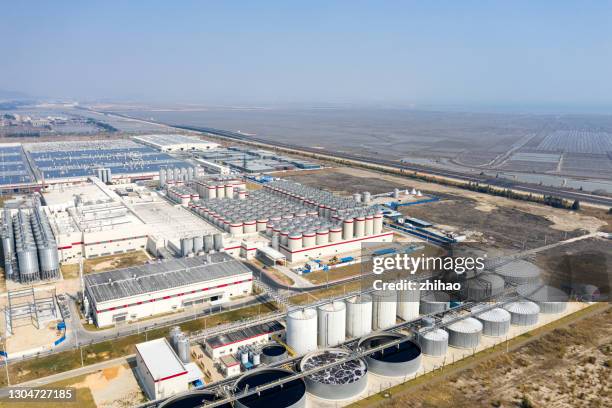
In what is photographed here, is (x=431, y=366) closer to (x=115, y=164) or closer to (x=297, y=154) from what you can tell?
(x=115, y=164)

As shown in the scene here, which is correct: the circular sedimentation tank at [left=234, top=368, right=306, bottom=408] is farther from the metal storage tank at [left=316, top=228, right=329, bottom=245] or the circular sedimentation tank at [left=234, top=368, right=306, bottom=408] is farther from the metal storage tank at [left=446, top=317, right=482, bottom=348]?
the metal storage tank at [left=316, top=228, right=329, bottom=245]

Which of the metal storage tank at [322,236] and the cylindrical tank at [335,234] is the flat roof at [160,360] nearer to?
the metal storage tank at [322,236]

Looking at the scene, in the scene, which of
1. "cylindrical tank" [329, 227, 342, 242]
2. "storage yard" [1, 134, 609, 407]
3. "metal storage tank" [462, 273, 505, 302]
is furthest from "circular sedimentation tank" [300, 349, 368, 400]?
"cylindrical tank" [329, 227, 342, 242]

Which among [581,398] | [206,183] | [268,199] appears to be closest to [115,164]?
[206,183]

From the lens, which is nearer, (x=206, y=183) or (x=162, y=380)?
(x=162, y=380)

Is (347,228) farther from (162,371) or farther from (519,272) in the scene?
(162,371)

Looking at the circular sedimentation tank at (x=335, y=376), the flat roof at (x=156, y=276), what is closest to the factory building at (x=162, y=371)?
the circular sedimentation tank at (x=335, y=376)
